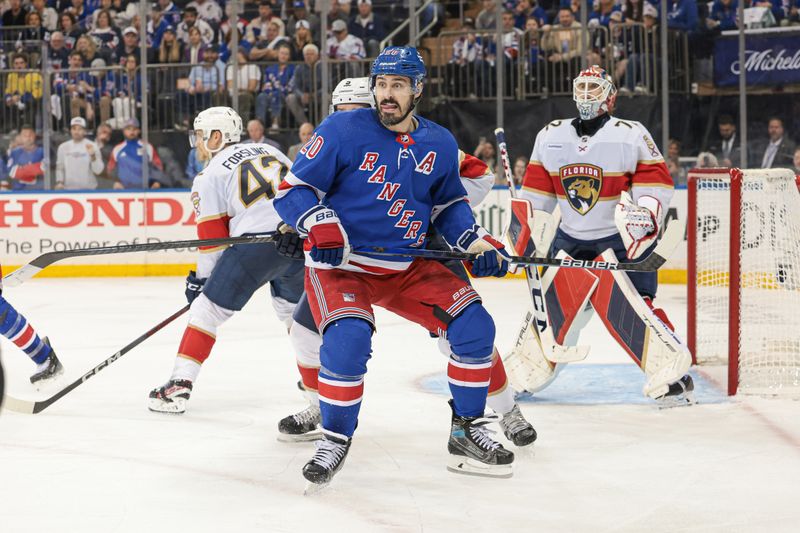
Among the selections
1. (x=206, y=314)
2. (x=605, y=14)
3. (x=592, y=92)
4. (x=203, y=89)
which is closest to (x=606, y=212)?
(x=592, y=92)

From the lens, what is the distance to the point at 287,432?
3646mm

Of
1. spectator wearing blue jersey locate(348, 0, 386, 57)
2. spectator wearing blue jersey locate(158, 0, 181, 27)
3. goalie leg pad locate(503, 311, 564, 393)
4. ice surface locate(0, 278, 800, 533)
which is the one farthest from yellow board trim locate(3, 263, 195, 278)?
goalie leg pad locate(503, 311, 564, 393)

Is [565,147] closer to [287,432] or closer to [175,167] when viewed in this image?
[287,432]

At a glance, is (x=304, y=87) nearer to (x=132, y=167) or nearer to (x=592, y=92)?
(x=132, y=167)

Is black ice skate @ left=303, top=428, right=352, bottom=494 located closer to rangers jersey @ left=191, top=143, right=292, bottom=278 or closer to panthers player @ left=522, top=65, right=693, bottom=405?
rangers jersey @ left=191, top=143, right=292, bottom=278

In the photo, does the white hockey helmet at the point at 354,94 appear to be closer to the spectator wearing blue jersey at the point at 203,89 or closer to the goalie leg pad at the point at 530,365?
the goalie leg pad at the point at 530,365

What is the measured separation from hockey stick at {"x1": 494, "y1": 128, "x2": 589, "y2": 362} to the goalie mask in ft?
0.98

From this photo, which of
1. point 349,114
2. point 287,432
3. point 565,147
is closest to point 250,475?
point 287,432

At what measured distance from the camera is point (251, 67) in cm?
899

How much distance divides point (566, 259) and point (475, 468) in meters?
0.68

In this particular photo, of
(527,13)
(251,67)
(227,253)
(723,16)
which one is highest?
(527,13)

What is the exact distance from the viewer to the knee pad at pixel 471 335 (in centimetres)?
311

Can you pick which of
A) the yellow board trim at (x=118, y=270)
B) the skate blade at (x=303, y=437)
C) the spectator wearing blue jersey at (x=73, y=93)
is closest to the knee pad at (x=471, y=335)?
the skate blade at (x=303, y=437)

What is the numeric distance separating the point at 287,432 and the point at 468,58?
5881 millimetres
